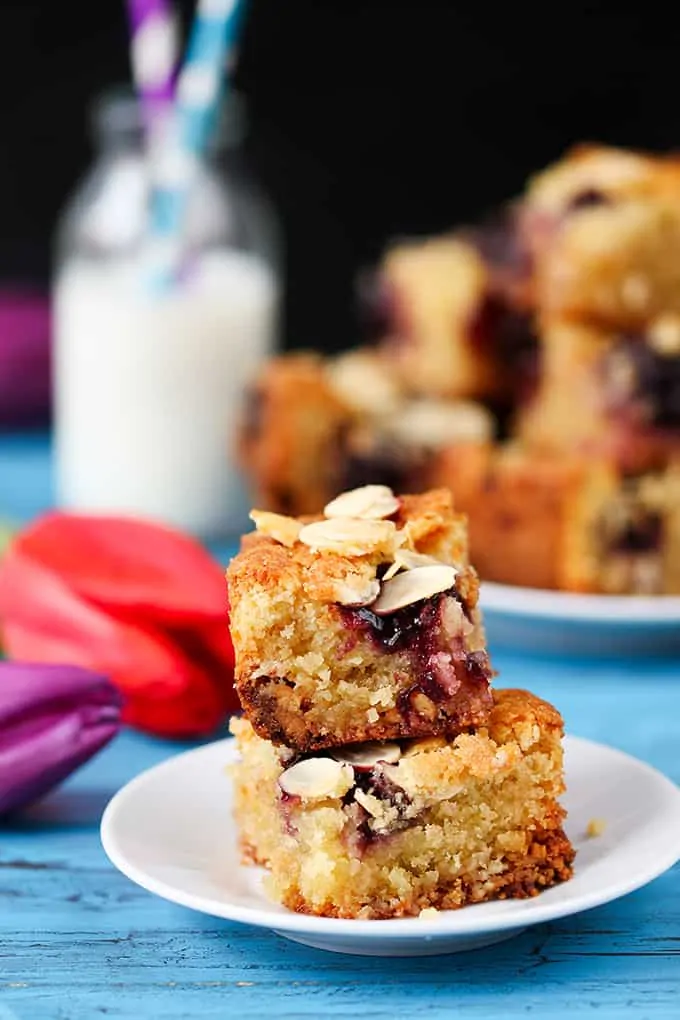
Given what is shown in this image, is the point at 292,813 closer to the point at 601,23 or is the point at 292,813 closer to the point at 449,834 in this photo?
the point at 449,834

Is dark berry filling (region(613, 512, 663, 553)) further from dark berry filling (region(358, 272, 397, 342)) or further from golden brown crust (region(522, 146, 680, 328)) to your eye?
dark berry filling (region(358, 272, 397, 342))

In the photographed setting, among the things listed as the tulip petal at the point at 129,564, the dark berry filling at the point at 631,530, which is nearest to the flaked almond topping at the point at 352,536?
the tulip petal at the point at 129,564

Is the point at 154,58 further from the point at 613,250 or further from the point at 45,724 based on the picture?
the point at 45,724

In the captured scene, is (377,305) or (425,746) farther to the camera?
(377,305)

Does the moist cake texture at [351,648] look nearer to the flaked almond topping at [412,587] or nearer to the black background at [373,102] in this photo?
the flaked almond topping at [412,587]

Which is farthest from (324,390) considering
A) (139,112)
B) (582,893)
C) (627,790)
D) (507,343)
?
(582,893)

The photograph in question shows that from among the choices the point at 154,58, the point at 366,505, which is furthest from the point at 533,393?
the point at 366,505
